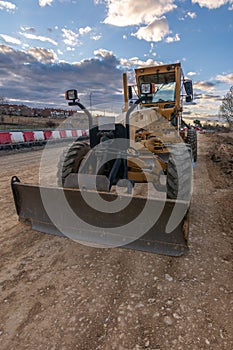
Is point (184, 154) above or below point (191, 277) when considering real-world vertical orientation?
above

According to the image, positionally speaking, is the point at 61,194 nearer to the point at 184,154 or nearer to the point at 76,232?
the point at 76,232

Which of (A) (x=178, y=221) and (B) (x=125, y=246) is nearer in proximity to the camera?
(A) (x=178, y=221)

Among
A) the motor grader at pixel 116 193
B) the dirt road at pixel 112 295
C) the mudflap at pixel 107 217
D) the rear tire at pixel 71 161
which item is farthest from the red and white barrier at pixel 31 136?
the dirt road at pixel 112 295

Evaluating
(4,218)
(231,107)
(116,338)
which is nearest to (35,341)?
(116,338)

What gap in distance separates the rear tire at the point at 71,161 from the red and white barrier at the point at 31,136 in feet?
32.1

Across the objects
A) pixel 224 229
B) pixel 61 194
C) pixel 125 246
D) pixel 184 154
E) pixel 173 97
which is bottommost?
pixel 224 229

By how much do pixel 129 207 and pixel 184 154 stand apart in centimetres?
147

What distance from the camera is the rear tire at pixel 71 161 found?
4.25 m

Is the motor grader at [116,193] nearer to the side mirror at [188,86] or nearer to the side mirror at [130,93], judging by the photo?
the side mirror at [130,93]

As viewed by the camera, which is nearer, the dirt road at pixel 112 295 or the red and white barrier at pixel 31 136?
the dirt road at pixel 112 295

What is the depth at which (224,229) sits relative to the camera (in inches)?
150

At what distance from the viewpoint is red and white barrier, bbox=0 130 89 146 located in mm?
12992

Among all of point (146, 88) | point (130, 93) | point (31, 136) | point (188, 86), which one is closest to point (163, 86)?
point (188, 86)

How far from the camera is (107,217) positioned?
3.23 metres
